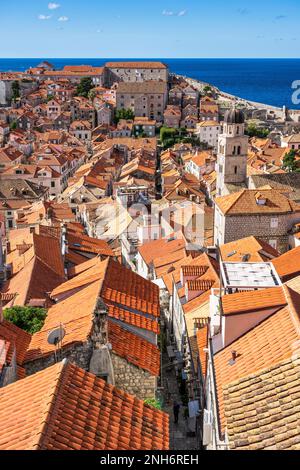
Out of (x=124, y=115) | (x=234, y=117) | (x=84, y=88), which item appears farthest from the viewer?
(x=84, y=88)

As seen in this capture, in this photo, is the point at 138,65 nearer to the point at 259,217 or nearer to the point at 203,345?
the point at 259,217

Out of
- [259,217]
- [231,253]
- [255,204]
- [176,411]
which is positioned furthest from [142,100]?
[176,411]

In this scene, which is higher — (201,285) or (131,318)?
(131,318)

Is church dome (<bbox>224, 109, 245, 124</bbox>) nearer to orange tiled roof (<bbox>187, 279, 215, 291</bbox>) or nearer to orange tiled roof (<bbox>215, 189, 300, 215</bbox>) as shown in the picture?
orange tiled roof (<bbox>215, 189, 300, 215</bbox>)

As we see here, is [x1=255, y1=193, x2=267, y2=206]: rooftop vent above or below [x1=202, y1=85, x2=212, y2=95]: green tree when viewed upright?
below

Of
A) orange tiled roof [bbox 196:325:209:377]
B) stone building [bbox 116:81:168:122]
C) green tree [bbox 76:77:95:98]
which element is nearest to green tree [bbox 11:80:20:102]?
green tree [bbox 76:77:95:98]

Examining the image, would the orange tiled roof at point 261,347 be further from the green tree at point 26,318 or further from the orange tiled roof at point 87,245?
the orange tiled roof at point 87,245
